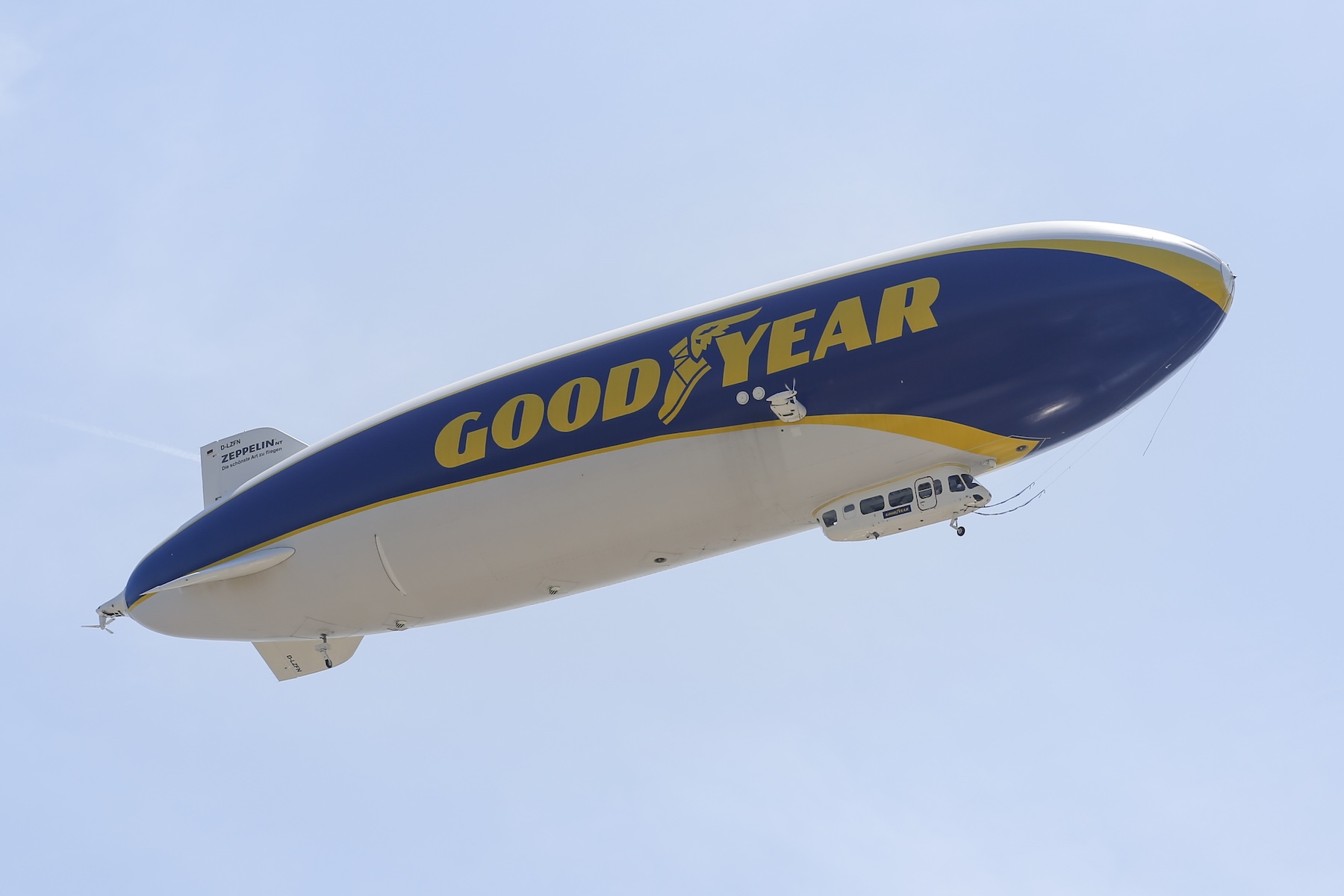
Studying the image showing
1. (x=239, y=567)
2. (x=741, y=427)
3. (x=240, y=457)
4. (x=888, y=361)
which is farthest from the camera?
(x=240, y=457)

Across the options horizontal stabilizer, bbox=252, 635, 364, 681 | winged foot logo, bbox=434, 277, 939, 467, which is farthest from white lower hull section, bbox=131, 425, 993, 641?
horizontal stabilizer, bbox=252, 635, 364, 681

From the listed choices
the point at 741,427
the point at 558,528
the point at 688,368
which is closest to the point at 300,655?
the point at 558,528

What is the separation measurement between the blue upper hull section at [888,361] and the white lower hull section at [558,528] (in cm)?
54

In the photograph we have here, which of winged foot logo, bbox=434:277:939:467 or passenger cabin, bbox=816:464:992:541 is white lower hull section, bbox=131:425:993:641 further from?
winged foot logo, bbox=434:277:939:467

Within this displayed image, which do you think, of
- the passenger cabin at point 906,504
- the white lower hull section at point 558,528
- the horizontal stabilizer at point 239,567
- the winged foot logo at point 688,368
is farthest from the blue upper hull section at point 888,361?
the horizontal stabilizer at point 239,567

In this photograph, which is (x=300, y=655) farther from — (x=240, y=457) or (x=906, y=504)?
(x=906, y=504)

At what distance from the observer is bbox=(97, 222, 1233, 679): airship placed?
87.7ft

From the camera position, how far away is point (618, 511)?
1120 inches

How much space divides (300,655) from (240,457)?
210 inches

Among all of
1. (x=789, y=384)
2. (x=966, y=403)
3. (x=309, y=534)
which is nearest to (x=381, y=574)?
(x=309, y=534)

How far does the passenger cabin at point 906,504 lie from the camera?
27547mm

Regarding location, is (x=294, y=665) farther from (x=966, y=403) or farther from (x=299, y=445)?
(x=966, y=403)

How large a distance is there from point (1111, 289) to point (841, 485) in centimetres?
647

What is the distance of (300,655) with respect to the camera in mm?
35625
